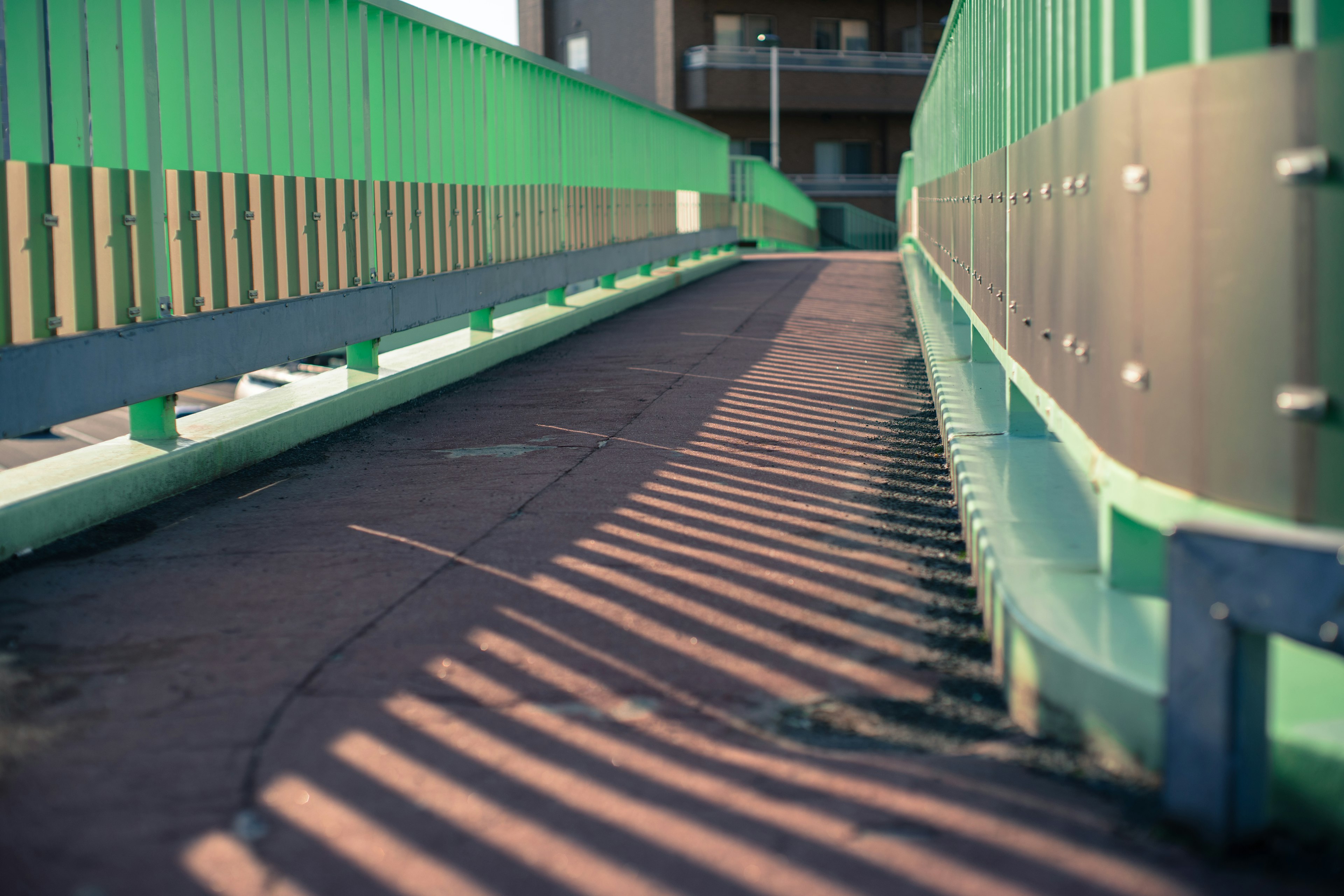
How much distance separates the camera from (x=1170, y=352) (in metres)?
2.77

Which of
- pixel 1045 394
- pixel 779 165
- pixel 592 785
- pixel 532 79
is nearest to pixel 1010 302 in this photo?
pixel 1045 394

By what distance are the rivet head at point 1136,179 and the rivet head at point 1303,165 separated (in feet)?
1.62

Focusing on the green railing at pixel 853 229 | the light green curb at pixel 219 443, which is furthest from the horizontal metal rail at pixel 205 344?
the green railing at pixel 853 229

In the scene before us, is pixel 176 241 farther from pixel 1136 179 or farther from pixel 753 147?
pixel 753 147

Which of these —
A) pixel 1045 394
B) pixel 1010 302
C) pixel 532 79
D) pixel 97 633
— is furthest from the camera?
pixel 532 79

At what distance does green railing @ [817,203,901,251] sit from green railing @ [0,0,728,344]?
134ft

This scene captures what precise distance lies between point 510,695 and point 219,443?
333 cm

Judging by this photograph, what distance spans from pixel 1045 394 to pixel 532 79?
883 cm

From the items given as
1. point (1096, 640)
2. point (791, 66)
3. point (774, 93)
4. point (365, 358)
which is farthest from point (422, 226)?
point (791, 66)

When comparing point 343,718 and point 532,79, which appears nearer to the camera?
point 343,718

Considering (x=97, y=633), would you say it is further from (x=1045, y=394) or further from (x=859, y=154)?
(x=859, y=154)

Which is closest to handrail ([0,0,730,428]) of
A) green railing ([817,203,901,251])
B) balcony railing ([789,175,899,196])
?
green railing ([817,203,901,251])

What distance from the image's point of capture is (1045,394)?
14.5ft

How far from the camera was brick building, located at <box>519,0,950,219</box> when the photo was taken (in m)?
51.1
